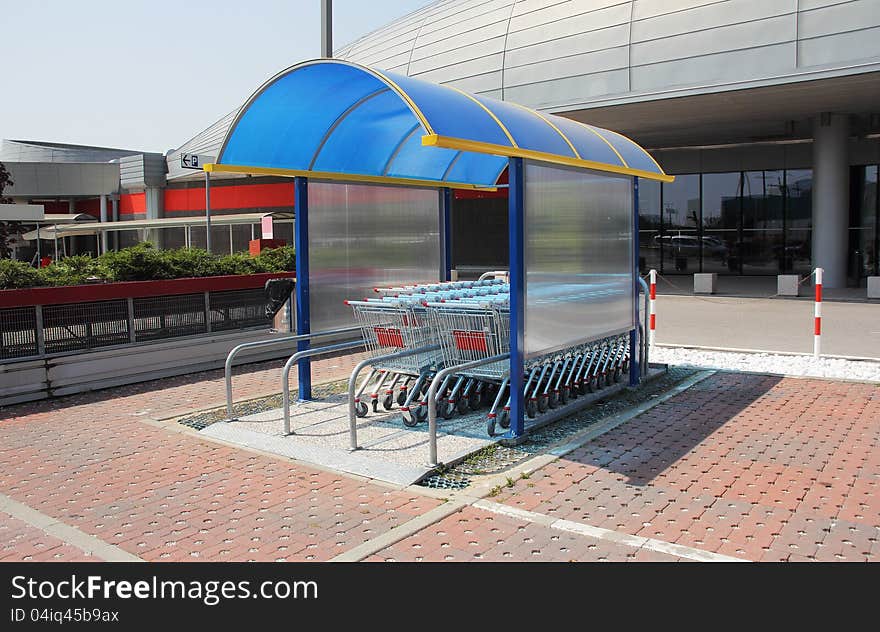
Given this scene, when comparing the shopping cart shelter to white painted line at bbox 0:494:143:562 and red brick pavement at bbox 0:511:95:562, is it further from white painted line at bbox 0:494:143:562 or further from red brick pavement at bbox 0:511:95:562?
red brick pavement at bbox 0:511:95:562

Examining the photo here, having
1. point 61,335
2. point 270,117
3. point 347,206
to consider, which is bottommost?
point 61,335

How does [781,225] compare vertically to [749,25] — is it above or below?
below

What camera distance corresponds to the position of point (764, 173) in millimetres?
27312

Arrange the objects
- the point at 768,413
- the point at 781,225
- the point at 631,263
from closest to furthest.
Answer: the point at 768,413, the point at 631,263, the point at 781,225

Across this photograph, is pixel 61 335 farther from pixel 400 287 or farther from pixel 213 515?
pixel 213 515

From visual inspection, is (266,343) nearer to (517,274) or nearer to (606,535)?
(517,274)

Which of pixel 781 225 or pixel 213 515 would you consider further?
pixel 781 225

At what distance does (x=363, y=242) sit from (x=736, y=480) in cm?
513

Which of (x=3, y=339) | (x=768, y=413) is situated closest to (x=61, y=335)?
(x=3, y=339)

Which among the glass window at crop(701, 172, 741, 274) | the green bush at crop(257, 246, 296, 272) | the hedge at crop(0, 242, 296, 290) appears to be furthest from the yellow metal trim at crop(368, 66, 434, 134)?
the glass window at crop(701, 172, 741, 274)

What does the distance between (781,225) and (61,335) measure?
24129 millimetres

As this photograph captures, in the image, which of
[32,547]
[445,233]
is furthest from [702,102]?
[32,547]

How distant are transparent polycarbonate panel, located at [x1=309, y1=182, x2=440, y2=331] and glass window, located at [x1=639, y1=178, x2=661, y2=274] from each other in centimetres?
2066

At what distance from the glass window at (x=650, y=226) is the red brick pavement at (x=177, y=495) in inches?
965
